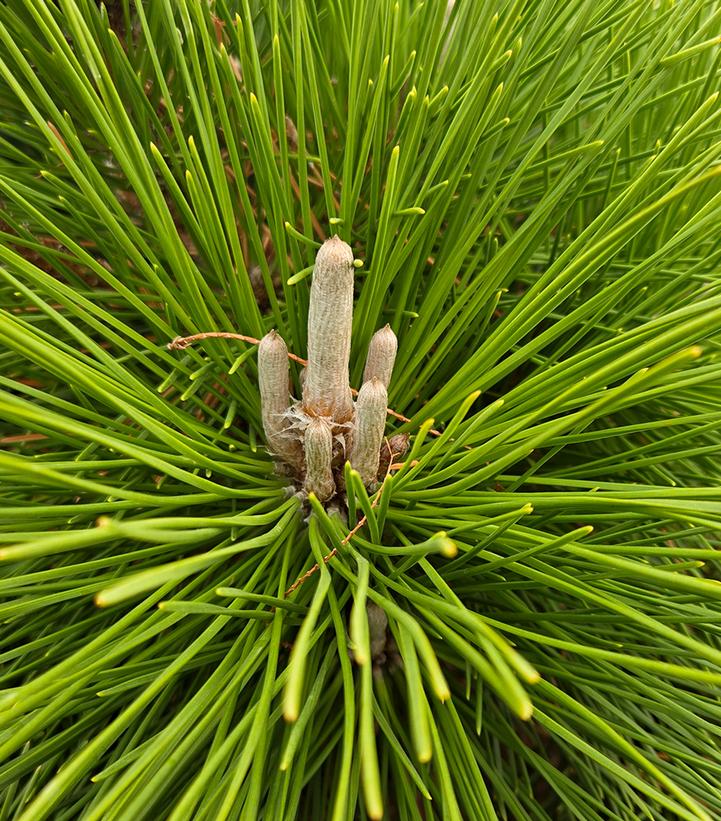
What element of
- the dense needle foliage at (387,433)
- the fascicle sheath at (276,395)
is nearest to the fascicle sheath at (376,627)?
the dense needle foliage at (387,433)

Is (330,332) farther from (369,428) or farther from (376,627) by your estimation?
(376,627)

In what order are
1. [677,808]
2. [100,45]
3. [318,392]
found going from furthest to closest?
[100,45]
[318,392]
[677,808]

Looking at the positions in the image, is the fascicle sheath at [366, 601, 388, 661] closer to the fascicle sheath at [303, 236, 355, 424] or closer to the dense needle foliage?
the dense needle foliage

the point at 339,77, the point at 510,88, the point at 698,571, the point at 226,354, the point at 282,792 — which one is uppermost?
the point at 339,77

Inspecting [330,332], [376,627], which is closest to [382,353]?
[330,332]

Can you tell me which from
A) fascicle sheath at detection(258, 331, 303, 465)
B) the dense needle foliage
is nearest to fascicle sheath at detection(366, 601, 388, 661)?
the dense needle foliage

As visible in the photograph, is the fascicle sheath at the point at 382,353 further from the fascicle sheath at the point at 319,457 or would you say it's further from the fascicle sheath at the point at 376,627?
the fascicle sheath at the point at 376,627

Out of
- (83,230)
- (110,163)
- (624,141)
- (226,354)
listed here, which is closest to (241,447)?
(226,354)

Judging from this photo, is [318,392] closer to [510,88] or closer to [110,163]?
[510,88]
